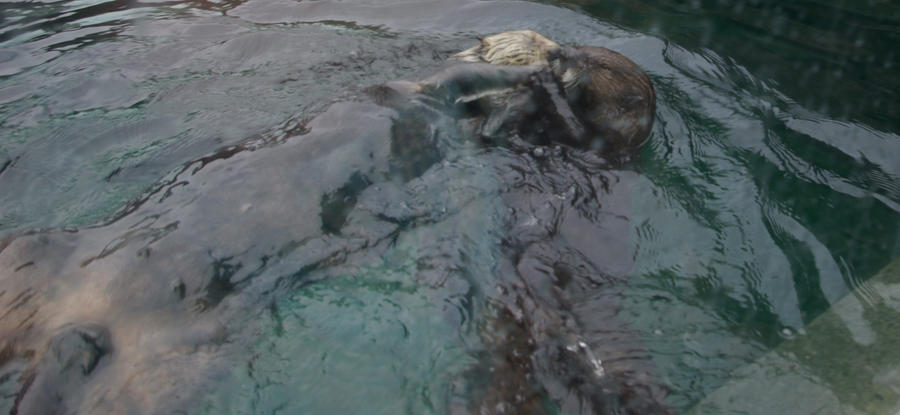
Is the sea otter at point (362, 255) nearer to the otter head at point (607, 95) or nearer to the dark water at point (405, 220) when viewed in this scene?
the dark water at point (405, 220)

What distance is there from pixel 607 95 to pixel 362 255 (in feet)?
6.20

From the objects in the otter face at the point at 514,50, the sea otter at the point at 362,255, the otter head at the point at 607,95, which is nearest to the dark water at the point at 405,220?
the sea otter at the point at 362,255

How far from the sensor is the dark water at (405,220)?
7.44 feet

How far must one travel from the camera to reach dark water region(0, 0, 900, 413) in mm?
2268

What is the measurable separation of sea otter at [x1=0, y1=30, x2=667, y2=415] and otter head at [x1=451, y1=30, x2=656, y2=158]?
22 cm

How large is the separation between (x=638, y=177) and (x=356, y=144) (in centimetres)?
167

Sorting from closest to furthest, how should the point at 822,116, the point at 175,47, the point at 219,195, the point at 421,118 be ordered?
the point at 219,195 → the point at 421,118 → the point at 822,116 → the point at 175,47

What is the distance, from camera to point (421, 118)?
3.30 meters

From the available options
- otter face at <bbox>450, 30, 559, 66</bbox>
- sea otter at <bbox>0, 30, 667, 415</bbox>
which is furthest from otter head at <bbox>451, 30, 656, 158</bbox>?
sea otter at <bbox>0, 30, 667, 415</bbox>

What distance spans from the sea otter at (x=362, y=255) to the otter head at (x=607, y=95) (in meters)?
0.22

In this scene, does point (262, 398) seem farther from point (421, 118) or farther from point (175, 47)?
point (175, 47)

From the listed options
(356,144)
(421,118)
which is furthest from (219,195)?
(421,118)

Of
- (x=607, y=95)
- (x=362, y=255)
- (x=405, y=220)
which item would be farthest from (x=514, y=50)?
(x=362, y=255)

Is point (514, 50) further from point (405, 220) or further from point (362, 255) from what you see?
point (362, 255)
